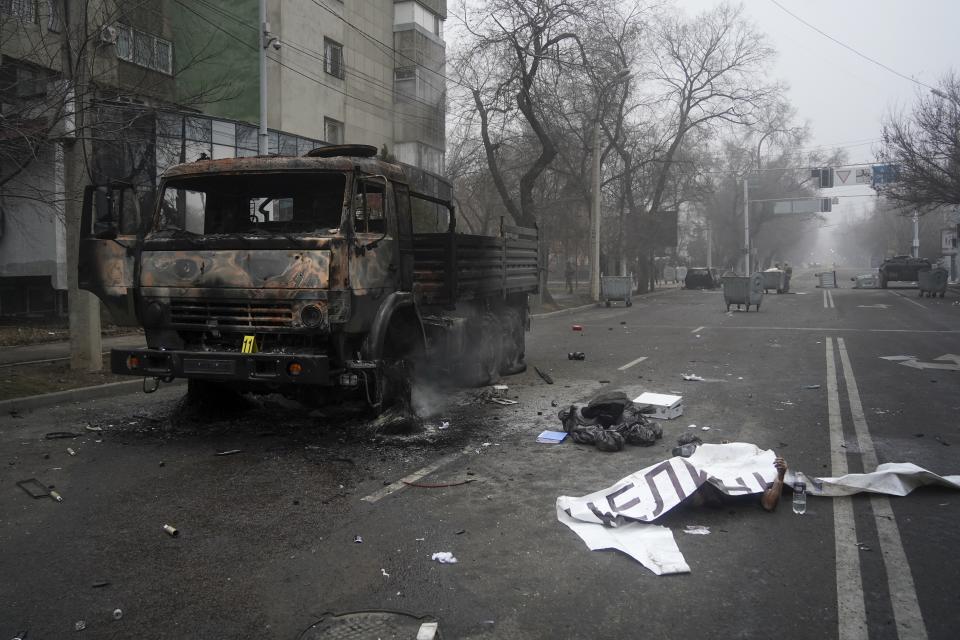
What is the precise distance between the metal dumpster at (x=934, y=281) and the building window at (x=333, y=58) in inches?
1154

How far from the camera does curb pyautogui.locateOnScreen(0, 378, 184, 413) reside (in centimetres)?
833

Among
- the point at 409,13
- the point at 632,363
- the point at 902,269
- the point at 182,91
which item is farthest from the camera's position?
the point at 902,269

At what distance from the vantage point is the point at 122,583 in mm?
3680

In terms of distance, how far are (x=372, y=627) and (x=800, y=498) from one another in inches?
120

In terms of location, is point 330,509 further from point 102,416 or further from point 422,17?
point 422,17

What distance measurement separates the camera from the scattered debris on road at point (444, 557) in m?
3.92

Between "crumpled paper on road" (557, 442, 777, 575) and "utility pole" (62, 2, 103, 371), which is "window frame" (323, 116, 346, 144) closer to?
"utility pole" (62, 2, 103, 371)

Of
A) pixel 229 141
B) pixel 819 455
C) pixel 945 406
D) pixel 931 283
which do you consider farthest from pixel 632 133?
pixel 819 455

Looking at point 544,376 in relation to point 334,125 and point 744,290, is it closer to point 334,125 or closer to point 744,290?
point 744,290

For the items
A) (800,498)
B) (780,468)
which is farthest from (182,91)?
(800,498)

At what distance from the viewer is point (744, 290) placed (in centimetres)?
2594

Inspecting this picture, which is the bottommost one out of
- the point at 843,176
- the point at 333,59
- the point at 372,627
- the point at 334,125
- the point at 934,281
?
the point at 372,627

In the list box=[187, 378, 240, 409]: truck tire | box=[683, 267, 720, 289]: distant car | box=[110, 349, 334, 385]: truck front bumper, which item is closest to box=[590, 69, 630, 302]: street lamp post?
box=[187, 378, 240, 409]: truck tire

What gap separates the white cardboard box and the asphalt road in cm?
15
